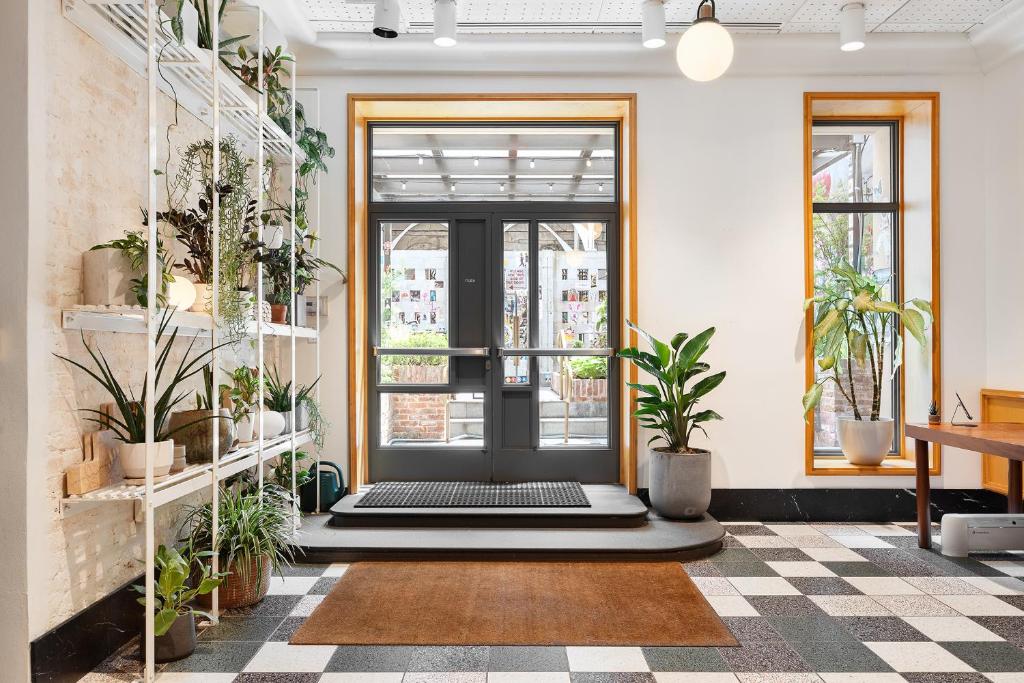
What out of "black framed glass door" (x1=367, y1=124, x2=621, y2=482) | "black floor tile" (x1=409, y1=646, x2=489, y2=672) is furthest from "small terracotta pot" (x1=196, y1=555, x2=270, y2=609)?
"black framed glass door" (x1=367, y1=124, x2=621, y2=482)

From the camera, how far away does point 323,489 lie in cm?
433

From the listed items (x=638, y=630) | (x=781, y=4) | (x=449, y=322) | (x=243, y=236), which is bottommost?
(x=638, y=630)

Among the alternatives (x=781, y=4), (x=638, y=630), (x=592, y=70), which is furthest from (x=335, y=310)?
(x=781, y=4)

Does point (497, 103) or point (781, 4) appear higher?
point (781, 4)

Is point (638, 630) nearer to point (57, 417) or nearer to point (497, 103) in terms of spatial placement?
point (57, 417)

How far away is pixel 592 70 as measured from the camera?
4.56 metres

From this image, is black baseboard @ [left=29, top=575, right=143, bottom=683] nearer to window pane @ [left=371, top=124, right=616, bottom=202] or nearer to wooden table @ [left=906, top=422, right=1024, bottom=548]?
window pane @ [left=371, top=124, right=616, bottom=202]

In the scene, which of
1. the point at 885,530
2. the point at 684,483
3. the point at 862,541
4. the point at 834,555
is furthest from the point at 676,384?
the point at 885,530

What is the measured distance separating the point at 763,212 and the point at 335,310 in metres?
2.96

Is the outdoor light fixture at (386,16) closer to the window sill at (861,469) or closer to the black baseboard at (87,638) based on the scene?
the black baseboard at (87,638)

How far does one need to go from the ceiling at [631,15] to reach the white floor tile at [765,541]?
321cm

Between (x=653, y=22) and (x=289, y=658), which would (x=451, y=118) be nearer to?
(x=653, y=22)

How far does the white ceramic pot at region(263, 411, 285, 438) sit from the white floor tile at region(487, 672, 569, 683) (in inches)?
69.4

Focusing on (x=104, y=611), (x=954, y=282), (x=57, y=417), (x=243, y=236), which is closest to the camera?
(x=57, y=417)
